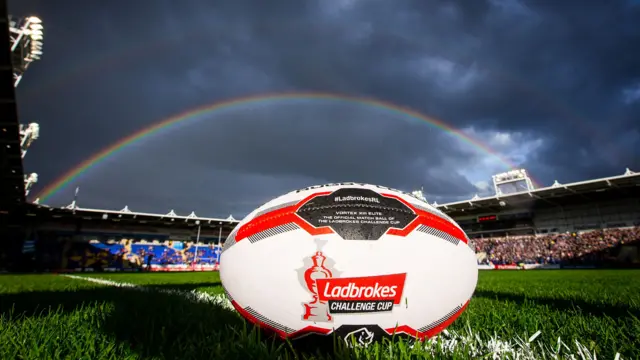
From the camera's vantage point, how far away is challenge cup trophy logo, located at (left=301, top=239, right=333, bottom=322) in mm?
1595

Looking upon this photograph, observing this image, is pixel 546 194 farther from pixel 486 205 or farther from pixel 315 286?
pixel 315 286

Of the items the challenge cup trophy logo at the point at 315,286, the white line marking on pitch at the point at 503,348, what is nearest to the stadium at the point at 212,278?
the white line marking on pitch at the point at 503,348

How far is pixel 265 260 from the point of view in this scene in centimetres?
173

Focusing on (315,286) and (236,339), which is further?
(236,339)

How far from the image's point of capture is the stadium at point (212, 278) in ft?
5.50

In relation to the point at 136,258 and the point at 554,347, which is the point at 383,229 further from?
the point at 136,258

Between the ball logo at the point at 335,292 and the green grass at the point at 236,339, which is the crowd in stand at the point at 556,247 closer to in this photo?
the green grass at the point at 236,339

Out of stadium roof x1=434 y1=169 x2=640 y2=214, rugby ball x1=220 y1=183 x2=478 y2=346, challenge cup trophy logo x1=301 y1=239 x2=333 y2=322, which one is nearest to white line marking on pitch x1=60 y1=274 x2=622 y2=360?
rugby ball x1=220 y1=183 x2=478 y2=346

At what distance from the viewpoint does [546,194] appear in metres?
33.9

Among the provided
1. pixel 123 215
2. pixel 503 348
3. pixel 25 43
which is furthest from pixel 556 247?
pixel 25 43

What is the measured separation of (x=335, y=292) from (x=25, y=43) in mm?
45219

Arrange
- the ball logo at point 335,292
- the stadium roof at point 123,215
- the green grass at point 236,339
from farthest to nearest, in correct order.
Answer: the stadium roof at point 123,215
the ball logo at point 335,292
the green grass at point 236,339

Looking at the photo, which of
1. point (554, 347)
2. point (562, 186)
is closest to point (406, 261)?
point (554, 347)

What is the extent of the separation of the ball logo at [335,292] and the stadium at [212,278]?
19 centimetres
